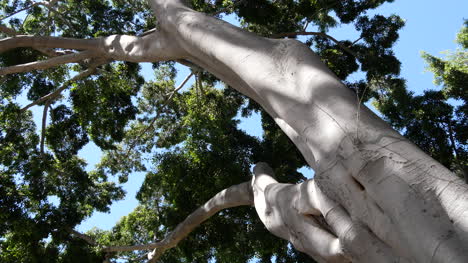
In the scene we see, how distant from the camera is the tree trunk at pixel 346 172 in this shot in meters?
2.20

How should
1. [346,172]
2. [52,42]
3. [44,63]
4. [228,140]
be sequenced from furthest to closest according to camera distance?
[228,140]
[52,42]
[44,63]
[346,172]

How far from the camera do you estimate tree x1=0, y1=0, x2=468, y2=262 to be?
8.16 feet

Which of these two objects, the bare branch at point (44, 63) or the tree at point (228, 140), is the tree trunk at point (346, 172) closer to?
the tree at point (228, 140)

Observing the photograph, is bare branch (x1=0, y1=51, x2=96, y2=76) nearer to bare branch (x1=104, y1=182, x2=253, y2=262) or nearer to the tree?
the tree

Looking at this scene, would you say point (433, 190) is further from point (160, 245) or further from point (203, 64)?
point (160, 245)

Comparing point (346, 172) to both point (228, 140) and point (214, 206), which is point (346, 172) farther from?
point (228, 140)

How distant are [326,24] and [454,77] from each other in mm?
4266

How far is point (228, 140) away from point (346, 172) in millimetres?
5296

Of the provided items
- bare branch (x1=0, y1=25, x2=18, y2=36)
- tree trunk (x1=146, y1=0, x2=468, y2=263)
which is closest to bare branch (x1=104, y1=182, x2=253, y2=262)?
tree trunk (x1=146, y1=0, x2=468, y2=263)

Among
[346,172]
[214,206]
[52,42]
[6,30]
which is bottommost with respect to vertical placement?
[346,172]

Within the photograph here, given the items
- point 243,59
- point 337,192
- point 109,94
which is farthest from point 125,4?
point 337,192

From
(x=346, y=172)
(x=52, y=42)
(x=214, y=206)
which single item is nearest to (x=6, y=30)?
(x=52, y=42)

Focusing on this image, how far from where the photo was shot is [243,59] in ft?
11.6

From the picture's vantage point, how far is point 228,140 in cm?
789
